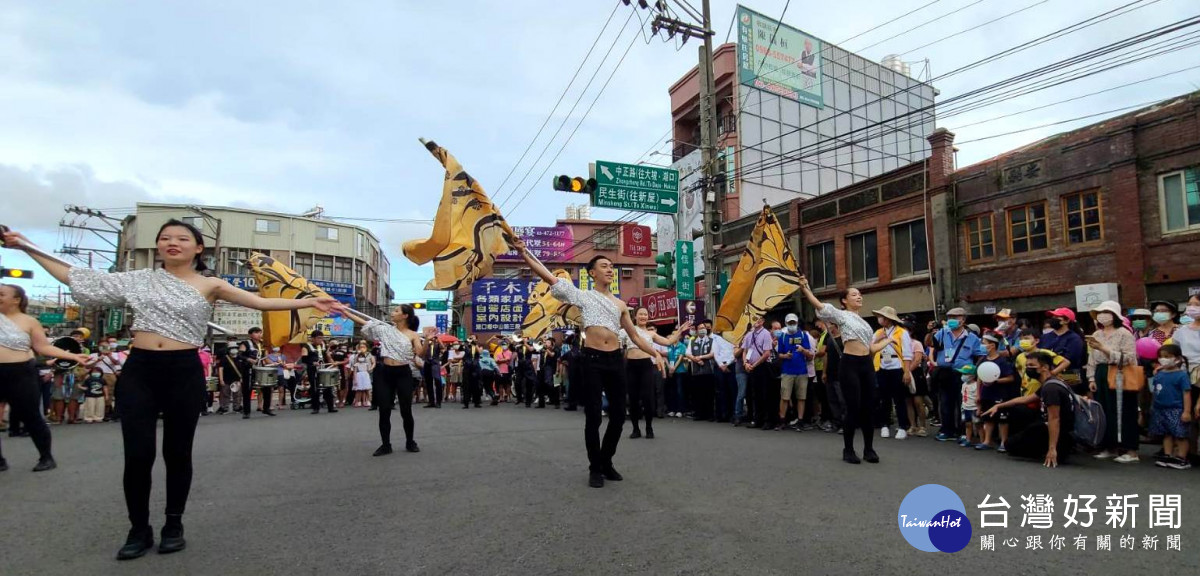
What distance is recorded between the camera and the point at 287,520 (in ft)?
15.4

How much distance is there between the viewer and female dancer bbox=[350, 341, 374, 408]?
18.5 metres

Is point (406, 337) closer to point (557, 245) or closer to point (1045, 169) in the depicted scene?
point (1045, 169)

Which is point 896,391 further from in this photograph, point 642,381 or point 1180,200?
point 1180,200

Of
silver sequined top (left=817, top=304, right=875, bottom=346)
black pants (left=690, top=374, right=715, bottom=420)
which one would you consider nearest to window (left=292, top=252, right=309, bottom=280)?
black pants (left=690, top=374, right=715, bottom=420)

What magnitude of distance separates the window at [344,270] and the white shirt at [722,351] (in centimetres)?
5553

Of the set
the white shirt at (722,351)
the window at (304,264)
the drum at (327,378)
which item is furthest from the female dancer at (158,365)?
the window at (304,264)

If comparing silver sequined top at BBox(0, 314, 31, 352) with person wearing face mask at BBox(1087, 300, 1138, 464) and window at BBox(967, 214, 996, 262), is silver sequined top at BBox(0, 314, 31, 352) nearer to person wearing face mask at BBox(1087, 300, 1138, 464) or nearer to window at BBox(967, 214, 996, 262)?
person wearing face mask at BBox(1087, 300, 1138, 464)

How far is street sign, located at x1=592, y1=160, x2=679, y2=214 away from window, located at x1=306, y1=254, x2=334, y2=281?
50265 mm

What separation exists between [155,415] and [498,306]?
3472cm

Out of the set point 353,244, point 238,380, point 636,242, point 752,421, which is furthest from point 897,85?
point 353,244

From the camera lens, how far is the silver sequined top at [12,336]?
6.95m

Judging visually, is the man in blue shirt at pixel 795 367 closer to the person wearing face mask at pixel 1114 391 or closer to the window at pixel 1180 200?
the person wearing face mask at pixel 1114 391

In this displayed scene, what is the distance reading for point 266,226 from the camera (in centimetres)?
5831

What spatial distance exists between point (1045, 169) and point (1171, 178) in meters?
2.74
